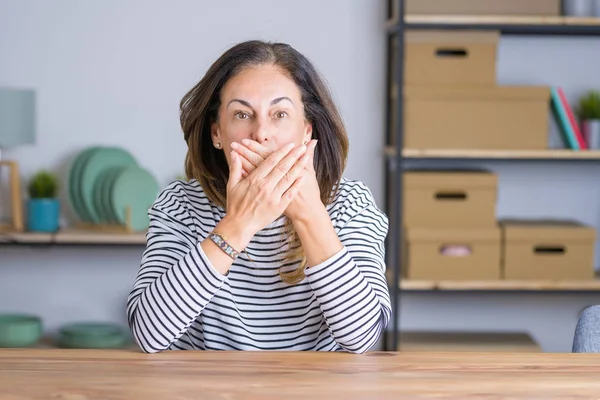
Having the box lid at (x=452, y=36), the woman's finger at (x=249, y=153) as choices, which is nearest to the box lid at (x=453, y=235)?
the box lid at (x=452, y=36)

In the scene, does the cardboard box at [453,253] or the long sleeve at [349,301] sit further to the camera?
the cardboard box at [453,253]

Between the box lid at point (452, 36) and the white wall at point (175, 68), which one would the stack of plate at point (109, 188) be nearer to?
the white wall at point (175, 68)

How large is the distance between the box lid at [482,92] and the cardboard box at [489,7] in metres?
0.27

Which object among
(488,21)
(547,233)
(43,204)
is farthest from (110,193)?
(547,233)

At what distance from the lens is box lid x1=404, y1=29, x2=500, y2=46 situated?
326cm

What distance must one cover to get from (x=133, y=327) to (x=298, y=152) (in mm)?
399

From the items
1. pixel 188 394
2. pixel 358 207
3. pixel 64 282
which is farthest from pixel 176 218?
pixel 64 282

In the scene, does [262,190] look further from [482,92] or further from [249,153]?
[482,92]

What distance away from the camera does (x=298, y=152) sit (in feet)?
4.99

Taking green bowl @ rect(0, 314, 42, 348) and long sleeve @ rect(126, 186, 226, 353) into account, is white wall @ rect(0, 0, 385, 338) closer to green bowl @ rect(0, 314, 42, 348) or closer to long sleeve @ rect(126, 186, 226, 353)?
green bowl @ rect(0, 314, 42, 348)

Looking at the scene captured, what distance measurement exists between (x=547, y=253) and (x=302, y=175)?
204cm

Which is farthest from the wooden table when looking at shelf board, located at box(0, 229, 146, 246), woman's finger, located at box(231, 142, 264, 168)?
shelf board, located at box(0, 229, 146, 246)

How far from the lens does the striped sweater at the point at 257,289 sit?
4.76 ft

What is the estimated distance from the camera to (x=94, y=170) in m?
3.46
